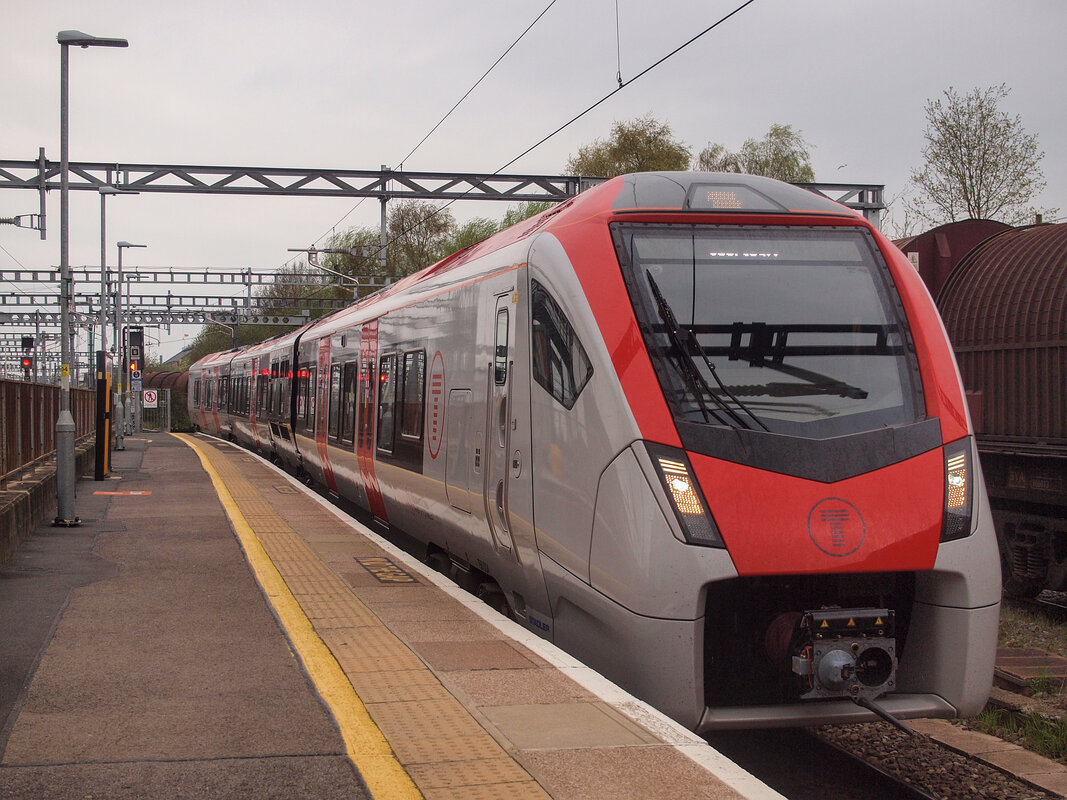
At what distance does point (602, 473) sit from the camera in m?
5.77

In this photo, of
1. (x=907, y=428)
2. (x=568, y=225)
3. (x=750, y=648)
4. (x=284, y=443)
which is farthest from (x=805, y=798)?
(x=284, y=443)

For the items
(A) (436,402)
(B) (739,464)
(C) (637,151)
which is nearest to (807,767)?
(B) (739,464)

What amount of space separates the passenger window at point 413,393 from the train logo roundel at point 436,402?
1.30 ft

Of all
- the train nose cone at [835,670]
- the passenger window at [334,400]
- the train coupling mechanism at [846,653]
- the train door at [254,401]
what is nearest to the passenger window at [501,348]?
the train coupling mechanism at [846,653]

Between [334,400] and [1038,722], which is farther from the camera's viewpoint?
[334,400]

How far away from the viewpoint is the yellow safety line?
4.20 m

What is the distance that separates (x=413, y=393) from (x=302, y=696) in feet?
17.9

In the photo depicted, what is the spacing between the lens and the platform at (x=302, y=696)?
13.8 ft

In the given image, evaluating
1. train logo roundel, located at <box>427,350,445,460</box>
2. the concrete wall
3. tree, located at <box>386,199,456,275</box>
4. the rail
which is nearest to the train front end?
train logo roundel, located at <box>427,350,445,460</box>

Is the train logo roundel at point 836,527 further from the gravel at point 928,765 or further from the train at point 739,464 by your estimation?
the gravel at point 928,765

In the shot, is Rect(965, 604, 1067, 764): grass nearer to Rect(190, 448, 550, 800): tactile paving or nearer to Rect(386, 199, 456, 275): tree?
Rect(190, 448, 550, 800): tactile paving

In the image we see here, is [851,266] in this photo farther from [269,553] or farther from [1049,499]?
[269,553]

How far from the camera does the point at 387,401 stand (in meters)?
12.0

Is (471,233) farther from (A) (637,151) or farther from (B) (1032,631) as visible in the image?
(B) (1032,631)
